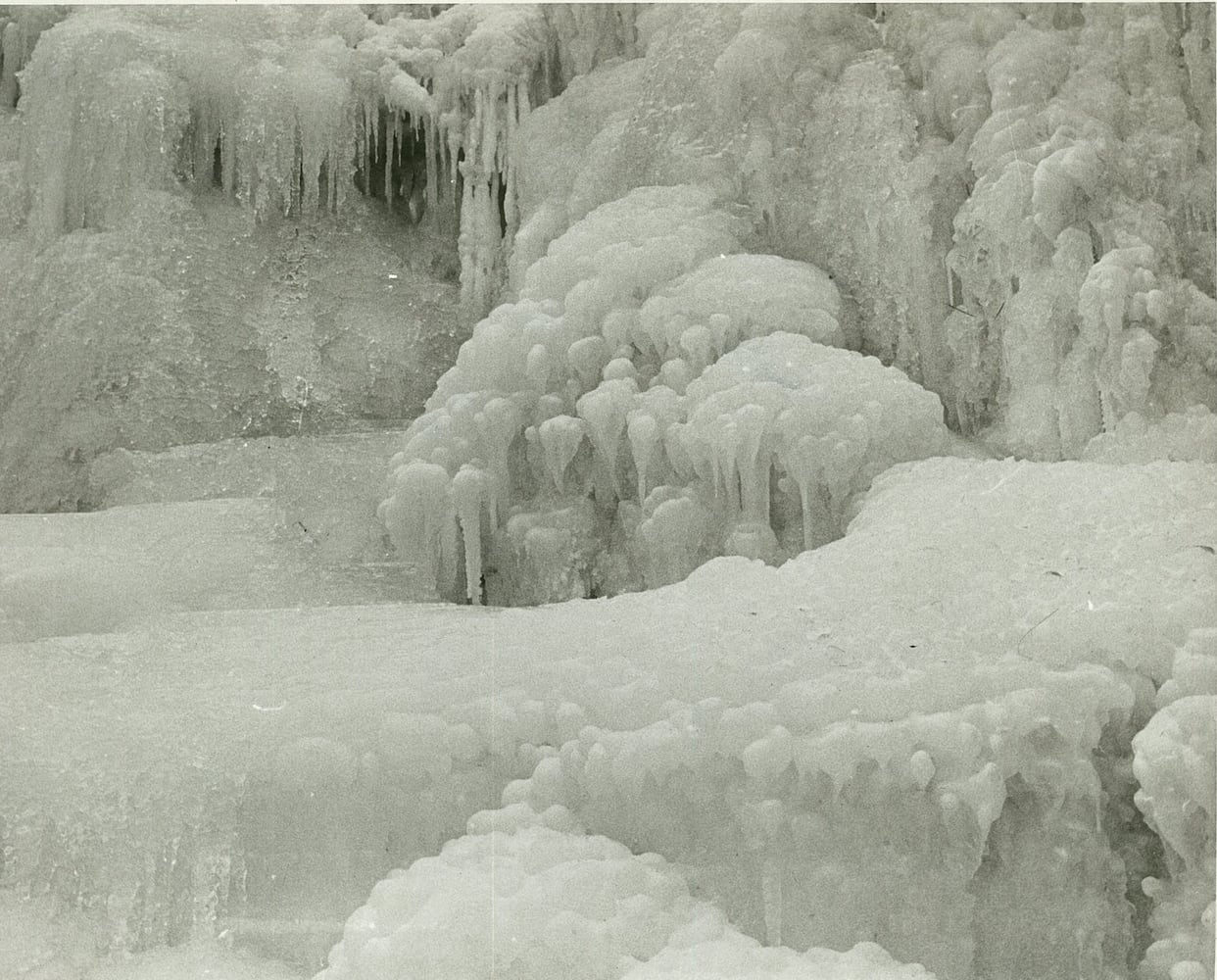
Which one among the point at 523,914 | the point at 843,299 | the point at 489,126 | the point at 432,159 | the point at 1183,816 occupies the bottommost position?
the point at 523,914

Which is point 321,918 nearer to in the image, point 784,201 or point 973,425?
point 973,425

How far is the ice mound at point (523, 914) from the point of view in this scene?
9.29 ft

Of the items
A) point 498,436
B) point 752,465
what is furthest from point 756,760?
point 498,436

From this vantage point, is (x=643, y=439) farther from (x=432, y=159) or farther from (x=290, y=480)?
(x=432, y=159)

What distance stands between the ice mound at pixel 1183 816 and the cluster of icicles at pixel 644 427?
1.33 metres

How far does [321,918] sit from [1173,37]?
11.9ft

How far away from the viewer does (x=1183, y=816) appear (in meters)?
2.96

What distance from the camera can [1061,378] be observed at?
4250 millimetres

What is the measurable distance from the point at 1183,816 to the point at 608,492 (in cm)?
205

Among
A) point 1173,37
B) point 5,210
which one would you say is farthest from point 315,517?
point 1173,37

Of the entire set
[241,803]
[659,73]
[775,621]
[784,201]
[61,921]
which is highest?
[659,73]

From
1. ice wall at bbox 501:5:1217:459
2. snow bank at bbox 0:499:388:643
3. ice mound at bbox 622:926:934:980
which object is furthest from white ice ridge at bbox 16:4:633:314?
ice mound at bbox 622:926:934:980

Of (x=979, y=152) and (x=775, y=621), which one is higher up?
(x=979, y=152)

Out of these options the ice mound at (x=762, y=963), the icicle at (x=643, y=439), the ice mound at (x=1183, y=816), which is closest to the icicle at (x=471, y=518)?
the icicle at (x=643, y=439)
